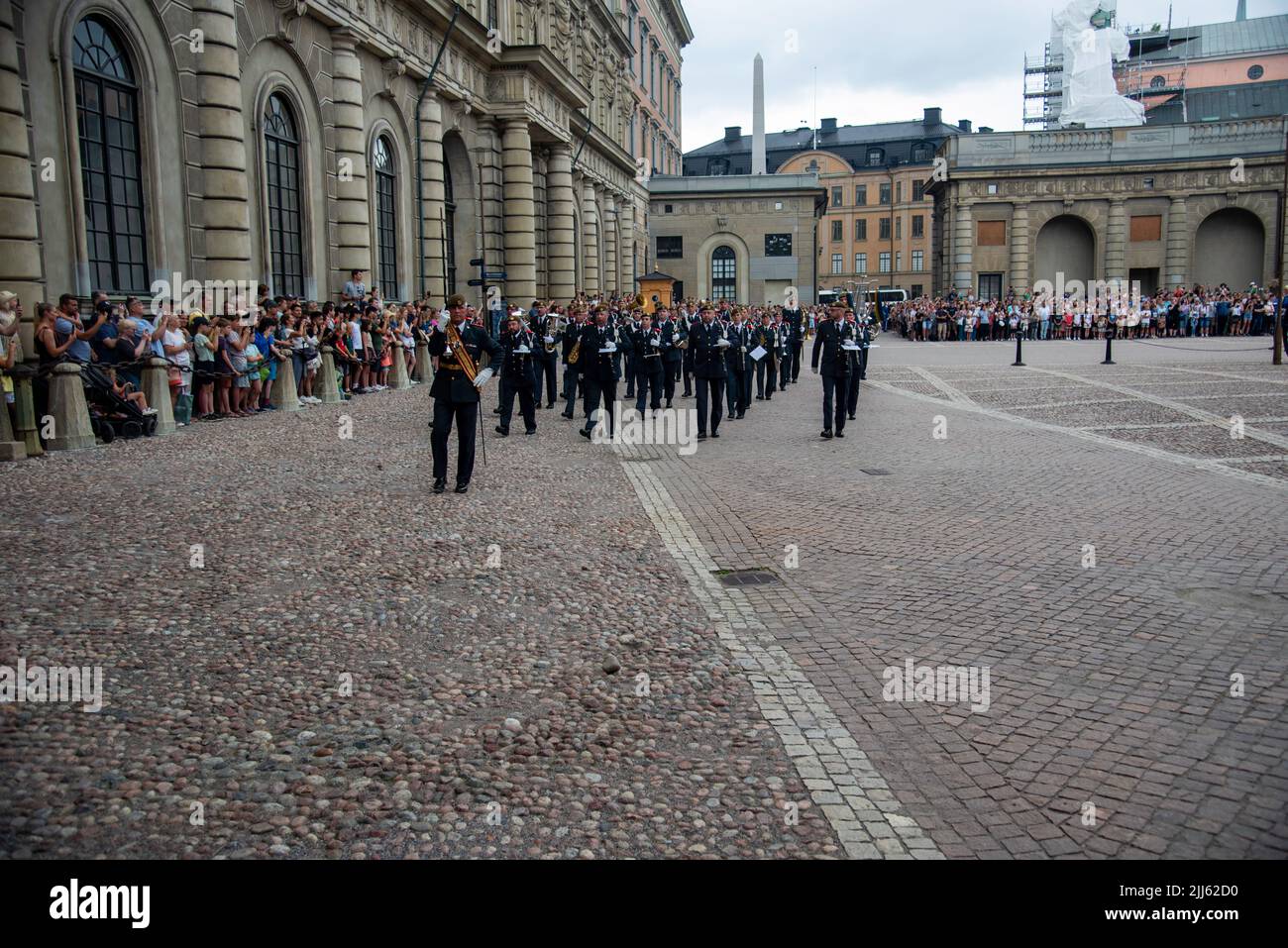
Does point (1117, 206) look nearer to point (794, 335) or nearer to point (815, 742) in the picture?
point (794, 335)

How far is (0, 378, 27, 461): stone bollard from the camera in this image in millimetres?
11852

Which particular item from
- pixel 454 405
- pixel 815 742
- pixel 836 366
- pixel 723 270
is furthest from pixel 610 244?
pixel 815 742

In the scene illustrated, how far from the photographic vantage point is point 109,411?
1380 centimetres

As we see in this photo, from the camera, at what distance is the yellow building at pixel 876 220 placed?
3922 inches

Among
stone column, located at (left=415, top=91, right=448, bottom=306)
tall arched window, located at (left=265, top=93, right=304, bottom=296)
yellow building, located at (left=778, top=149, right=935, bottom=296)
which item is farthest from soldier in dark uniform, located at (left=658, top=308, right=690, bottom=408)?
yellow building, located at (left=778, top=149, right=935, bottom=296)

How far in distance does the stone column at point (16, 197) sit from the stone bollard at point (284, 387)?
4.17 metres

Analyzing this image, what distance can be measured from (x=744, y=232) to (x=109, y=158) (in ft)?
185

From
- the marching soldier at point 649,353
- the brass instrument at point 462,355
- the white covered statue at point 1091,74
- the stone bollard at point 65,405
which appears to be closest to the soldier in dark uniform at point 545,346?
the marching soldier at point 649,353

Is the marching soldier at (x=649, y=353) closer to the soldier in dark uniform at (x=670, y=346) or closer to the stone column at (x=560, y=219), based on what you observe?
the soldier in dark uniform at (x=670, y=346)

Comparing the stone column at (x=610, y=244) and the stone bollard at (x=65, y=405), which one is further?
the stone column at (x=610, y=244)

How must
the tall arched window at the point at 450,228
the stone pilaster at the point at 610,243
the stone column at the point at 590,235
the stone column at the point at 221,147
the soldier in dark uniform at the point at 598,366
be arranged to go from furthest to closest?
the stone pilaster at the point at 610,243, the stone column at the point at 590,235, the tall arched window at the point at 450,228, the stone column at the point at 221,147, the soldier in dark uniform at the point at 598,366

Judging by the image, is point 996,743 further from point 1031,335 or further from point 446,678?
point 1031,335

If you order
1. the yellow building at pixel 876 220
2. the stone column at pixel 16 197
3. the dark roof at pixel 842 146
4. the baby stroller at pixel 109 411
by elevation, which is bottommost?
the baby stroller at pixel 109 411

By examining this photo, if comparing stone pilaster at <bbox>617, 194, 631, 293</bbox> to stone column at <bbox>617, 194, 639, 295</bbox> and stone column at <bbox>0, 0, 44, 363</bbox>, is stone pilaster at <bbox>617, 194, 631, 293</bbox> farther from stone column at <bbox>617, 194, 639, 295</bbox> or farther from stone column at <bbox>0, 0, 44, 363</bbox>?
stone column at <bbox>0, 0, 44, 363</bbox>
